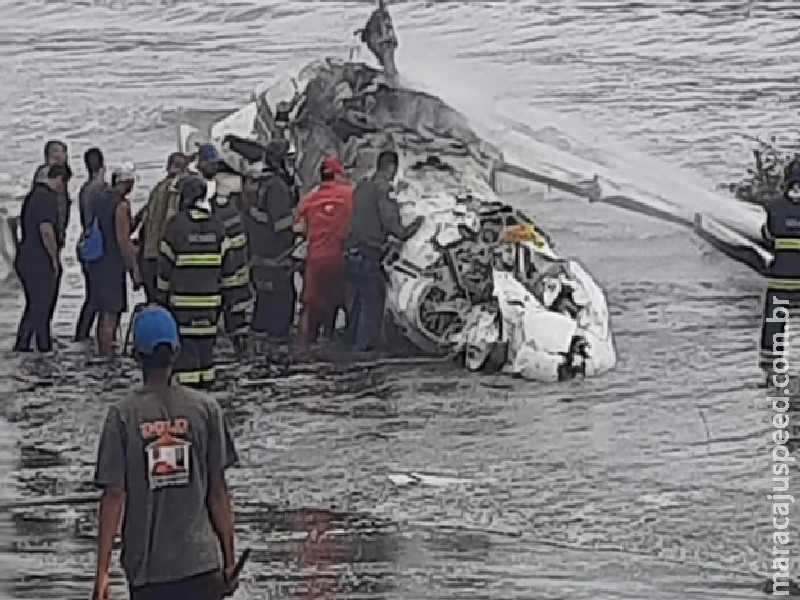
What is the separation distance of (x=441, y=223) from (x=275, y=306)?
1.34m

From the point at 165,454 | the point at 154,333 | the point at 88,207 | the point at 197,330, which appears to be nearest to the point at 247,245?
the point at 88,207

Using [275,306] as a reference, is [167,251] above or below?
above

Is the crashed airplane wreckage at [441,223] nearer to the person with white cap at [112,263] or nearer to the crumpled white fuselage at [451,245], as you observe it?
the crumpled white fuselage at [451,245]

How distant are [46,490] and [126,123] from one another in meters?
6.52

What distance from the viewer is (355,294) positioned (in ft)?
50.3

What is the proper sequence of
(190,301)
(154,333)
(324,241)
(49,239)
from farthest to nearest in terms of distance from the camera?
(324,241) < (49,239) < (190,301) < (154,333)

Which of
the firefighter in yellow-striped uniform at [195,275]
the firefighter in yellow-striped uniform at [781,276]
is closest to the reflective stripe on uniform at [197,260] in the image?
the firefighter in yellow-striped uniform at [195,275]

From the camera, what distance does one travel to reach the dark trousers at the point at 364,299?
15.1 metres

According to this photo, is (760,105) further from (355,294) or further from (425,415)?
(425,415)

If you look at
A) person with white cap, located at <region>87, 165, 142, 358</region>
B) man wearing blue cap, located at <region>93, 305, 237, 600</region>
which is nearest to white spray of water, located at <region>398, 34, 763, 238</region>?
person with white cap, located at <region>87, 165, 142, 358</region>

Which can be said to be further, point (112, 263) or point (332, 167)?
point (332, 167)

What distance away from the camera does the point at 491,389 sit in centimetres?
1413

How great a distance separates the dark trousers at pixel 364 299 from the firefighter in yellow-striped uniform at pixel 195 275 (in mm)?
1785

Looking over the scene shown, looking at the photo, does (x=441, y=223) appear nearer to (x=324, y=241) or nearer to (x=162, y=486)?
(x=324, y=241)
